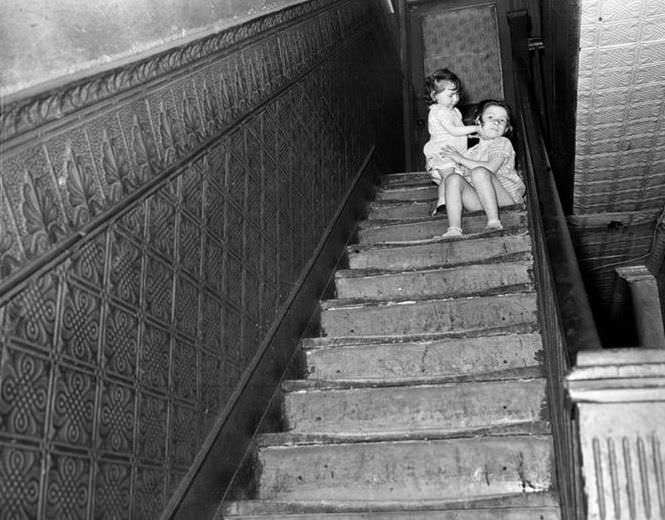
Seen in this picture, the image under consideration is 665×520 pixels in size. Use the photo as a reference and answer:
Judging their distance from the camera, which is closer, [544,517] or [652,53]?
[544,517]

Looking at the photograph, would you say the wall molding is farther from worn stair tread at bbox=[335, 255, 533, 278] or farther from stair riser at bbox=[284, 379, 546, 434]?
stair riser at bbox=[284, 379, 546, 434]

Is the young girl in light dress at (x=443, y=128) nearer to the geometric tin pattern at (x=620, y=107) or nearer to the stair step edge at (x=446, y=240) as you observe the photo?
the stair step edge at (x=446, y=240)

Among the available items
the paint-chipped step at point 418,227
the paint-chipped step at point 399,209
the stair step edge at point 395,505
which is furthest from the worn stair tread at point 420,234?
the stair step edge at point 395,505

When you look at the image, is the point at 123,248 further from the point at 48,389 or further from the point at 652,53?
the point at 652,53

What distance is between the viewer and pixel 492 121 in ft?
14.5

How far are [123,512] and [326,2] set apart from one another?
3.21m

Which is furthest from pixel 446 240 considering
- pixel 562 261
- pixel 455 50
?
pixel 455 50

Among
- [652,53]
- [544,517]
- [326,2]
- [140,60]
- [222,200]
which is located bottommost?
[544,517]

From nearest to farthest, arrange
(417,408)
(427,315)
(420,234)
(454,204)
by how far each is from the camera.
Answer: (417,408) < (427,315) < (454,204) < (420,234)

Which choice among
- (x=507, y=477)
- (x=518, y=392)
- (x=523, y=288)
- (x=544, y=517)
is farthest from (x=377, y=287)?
(x=544, y=517)

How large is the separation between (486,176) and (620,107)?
0.73 m

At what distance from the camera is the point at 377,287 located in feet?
12.5

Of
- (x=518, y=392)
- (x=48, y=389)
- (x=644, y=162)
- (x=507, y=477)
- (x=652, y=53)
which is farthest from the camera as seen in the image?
(x=644, y=162)

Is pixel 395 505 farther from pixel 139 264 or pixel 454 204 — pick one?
pixel 454 204
